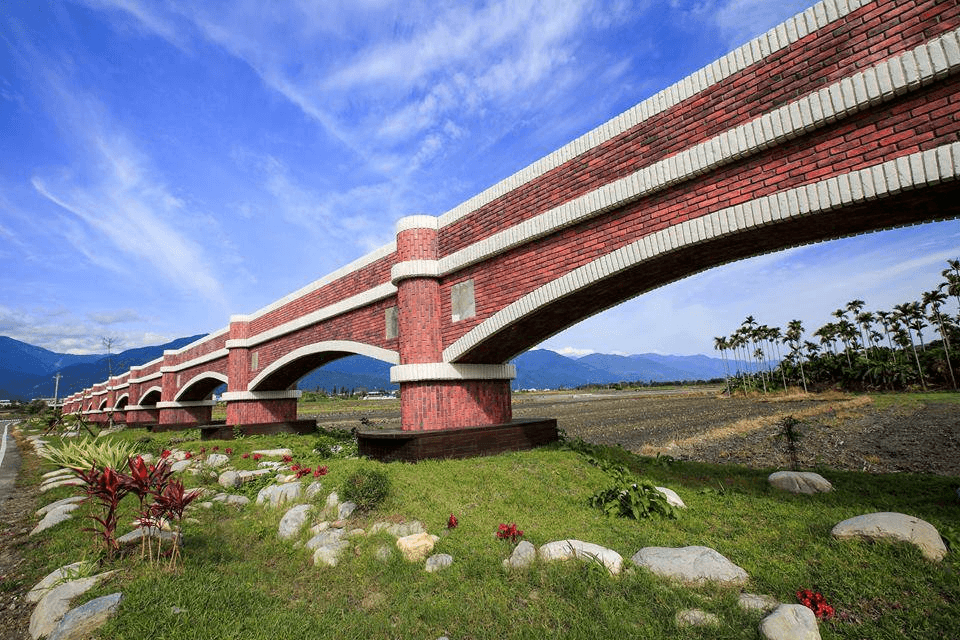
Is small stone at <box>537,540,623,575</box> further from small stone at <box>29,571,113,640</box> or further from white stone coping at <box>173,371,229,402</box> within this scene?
white stone coping at <box>173,371,229,402</box>

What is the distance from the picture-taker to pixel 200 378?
24.9m

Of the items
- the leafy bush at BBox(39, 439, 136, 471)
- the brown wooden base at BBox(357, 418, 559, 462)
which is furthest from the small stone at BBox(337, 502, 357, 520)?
the leafy bush at BBox(39, 439, 136, 471)

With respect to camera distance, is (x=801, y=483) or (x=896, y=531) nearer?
(x=896, y=531)

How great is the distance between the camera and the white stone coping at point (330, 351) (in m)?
12.4

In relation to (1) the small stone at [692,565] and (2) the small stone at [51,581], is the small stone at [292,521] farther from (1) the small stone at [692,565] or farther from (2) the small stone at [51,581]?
(1) the small stone at [692,565]

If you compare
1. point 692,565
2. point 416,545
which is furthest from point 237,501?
point 692,565

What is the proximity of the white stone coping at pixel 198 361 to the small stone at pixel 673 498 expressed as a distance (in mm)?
20965

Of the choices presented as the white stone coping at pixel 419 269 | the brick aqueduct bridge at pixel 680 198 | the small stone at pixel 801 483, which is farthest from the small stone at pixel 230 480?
the small stone at pixel 801 483

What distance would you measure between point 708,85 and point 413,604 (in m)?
7.68

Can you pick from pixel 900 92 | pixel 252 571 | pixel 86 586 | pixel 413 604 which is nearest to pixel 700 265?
pixel 900 92

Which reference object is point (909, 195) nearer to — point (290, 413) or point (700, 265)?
point (700, 265)

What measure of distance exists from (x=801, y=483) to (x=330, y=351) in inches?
514

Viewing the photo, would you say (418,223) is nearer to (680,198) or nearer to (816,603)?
(680,198)

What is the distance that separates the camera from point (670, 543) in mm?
5156
